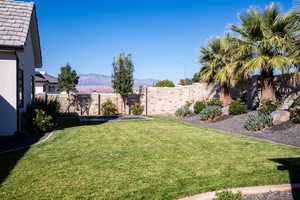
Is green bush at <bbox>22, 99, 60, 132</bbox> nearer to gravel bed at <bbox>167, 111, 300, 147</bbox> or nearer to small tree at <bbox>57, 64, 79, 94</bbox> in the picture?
gravel bed at <bbox>167, 111, 300, 147</bbox>

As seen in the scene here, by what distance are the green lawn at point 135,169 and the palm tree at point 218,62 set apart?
24.2 feet

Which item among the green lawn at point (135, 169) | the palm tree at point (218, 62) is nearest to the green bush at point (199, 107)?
the palm tree at point (218, 62)

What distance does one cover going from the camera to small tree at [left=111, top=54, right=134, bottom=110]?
18781 mm

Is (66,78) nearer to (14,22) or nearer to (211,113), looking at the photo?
(211,113)

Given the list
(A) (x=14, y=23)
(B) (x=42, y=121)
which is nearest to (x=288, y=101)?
(B) (x=42, y=121)

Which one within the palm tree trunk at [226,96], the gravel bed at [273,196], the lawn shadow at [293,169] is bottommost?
the gravel bed at [273,196]

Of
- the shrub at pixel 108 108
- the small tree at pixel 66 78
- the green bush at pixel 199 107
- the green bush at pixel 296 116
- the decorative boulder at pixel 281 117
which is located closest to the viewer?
the green bush at pixel 296 116

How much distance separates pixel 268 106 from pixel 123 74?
1132cm

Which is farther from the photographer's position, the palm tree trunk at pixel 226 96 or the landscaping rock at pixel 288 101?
the palm tree trunk at pixel 226 96

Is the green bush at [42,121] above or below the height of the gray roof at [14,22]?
below

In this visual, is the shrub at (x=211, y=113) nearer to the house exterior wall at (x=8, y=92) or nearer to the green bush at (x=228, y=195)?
the house exterior wall at (x=8, y=92)

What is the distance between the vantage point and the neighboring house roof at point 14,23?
26.1 feet

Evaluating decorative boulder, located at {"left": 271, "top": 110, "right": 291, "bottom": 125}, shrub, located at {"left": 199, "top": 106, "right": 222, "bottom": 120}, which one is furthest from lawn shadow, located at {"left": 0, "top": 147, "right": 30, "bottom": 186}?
shrub, located at {"left": 199, "top": 106, "right": 222, "bottom": 120}

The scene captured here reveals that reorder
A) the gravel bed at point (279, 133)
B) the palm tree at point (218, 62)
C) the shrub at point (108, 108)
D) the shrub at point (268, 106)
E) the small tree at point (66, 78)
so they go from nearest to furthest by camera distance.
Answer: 1. the gravel bed at point (279, 133)
2. the shrub at point (268, 106)
3. the palm tree at point (218, 62)
4. the shrub at point (108, 108)
5. the small tree at point (66, 78)
